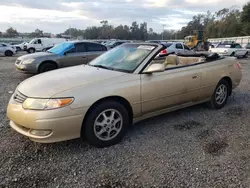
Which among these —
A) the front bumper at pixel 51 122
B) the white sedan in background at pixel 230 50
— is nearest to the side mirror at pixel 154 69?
the front bumper at pixel 51 122

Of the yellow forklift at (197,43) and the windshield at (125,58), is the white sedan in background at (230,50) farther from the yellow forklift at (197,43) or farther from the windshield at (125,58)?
the windshield at (125,58)

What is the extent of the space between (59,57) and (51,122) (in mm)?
6522

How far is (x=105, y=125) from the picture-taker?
335 centimetres

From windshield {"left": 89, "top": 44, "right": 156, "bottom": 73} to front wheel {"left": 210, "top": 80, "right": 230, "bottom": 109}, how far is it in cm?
193

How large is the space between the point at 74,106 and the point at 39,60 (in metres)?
6.32

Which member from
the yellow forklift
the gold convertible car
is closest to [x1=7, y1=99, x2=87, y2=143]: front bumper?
the gold convertible car

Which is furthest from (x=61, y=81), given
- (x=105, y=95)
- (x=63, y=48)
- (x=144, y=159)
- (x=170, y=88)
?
(x=63, y=48)

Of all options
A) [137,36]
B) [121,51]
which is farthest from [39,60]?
[137,36]

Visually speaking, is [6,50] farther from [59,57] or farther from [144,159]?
[144,159]

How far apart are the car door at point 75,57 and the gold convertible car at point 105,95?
5002 millimetres

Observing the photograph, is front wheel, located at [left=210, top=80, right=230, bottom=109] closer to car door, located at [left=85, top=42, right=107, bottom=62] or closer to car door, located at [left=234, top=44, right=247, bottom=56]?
car door, located at [left=85, top=42, right=107, bottom=62]

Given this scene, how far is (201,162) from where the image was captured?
3.05 metres

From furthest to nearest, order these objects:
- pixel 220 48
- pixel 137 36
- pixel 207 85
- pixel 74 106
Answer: pixel 137 36, pixel 220 48, pixel 207 85, pixel 74 106

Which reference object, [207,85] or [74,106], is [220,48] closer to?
[207,85]
